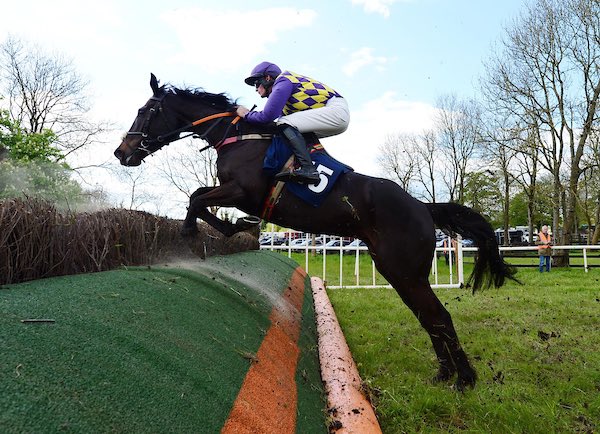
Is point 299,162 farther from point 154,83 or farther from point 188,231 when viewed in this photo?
point 154,83

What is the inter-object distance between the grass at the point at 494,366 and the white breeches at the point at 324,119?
2.14 m

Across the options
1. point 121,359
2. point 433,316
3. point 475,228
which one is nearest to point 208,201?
point 433,316

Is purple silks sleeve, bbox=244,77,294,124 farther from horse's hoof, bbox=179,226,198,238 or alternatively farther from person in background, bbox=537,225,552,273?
person in background, bbox=537,225,552,273

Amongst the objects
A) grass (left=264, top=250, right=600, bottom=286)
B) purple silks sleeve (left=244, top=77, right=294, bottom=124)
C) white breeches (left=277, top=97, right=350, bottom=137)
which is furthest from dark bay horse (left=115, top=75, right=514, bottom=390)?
grass (left=264, top=250, right=600, bottom=286)

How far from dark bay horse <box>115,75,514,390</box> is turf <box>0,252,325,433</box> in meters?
1.24

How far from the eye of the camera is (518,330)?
5.07 meters

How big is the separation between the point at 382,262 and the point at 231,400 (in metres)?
2.23

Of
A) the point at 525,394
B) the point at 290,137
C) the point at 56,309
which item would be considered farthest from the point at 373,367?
the point at 56,309

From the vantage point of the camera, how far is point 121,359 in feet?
4.62

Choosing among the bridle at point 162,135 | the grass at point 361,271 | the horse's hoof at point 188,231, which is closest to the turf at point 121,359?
the horse's hoof at point 188,231

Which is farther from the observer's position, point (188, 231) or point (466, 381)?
point (188, 231)

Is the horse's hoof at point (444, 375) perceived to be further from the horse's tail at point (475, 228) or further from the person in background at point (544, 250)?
the person in background at point (544, 250)

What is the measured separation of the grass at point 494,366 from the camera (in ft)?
8.80

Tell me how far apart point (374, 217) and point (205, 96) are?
208 centimetres
